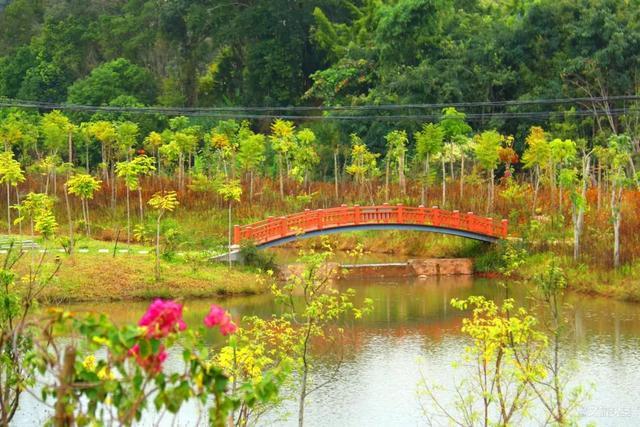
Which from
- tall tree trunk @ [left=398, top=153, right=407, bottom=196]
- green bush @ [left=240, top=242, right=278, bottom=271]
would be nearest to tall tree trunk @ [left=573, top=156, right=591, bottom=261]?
green bush @ [left=240, top=242, right=278, bottom=271]

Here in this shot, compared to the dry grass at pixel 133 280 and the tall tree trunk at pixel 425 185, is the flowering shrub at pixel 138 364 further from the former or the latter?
the tall tree trunk at pixel 425 185

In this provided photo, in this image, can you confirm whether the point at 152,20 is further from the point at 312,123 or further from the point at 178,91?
the point at 312,123

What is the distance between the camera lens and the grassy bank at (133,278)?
79.4 ft

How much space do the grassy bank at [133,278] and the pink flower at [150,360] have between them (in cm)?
1767

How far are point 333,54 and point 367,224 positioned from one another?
1769cm

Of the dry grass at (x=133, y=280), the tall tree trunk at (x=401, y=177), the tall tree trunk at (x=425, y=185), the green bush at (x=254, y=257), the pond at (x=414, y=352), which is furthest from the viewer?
the tall tree trunk at (x=401, y=177)

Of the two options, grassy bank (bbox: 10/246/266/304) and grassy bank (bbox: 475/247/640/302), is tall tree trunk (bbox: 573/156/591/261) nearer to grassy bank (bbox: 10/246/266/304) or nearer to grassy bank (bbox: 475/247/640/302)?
grassy bank (bbox: 475/247/640/302)

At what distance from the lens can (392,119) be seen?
38.4 m

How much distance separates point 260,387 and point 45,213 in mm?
18964

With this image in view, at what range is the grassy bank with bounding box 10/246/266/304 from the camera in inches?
952

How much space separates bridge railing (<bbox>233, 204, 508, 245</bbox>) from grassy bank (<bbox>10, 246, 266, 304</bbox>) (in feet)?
3.76

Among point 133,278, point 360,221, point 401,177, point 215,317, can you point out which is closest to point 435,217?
point 360,221

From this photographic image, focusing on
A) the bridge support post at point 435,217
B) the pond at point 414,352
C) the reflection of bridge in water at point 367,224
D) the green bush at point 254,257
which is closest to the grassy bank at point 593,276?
the pond at point 414,352

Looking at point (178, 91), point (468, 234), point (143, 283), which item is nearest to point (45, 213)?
point (143, 283)
